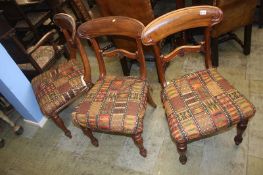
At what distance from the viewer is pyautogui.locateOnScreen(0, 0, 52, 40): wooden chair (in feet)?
8.32

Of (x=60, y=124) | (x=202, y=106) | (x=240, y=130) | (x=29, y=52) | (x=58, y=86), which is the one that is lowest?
(x=240, y=130)

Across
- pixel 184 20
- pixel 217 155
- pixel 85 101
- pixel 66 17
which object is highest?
pixel 66 17

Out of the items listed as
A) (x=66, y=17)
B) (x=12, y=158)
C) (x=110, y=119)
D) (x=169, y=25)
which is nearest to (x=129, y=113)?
(x=110, y=119)

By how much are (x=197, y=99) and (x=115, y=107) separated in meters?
0.54

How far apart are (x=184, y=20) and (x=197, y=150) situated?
0.96m

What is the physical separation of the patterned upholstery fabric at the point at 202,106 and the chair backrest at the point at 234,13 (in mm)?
558

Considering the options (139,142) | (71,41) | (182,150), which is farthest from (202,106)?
(71,41)

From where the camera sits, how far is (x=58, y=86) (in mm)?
1871

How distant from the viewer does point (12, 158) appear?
6.84 feet

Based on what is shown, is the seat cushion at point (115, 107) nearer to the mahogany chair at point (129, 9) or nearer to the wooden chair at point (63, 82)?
the wooden chair at point (63, 82)

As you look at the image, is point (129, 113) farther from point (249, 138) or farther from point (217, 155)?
point (249, 138)

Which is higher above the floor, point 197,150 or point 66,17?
point 66,17

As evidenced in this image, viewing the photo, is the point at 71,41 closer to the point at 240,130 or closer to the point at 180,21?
the point at 180,21

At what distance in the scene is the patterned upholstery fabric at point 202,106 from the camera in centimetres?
134
